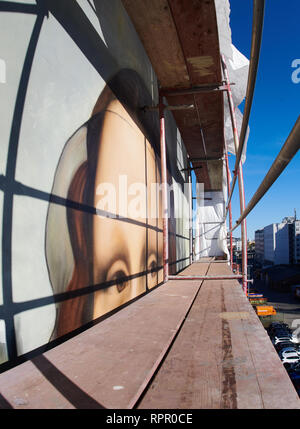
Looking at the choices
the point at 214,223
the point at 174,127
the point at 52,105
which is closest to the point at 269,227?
the point at 214,223

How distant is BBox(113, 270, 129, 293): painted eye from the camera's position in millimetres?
2684

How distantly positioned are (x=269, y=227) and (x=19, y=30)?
8121 centimetres

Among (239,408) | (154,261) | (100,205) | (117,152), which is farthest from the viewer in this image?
(154,261)

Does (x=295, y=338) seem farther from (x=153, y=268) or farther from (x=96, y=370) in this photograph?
(x=96, y=370)

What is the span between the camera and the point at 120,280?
2.77 meters

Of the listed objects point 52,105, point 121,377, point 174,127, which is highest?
point 174,127

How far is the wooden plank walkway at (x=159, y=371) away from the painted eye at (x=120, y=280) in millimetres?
976

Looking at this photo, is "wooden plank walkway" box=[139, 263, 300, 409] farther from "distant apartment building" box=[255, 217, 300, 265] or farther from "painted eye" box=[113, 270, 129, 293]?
"distant apartment building" box=[255, 217, 300, 265]

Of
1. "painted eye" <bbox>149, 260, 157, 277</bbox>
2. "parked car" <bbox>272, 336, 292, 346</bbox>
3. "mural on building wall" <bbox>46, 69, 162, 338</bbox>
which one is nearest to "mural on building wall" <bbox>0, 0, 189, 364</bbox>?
"mural on building wall" <bbox>46, 69, 162, 338</bbox>

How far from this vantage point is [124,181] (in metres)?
2.97

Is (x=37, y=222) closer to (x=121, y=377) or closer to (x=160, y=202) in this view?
(x=121, y=377)

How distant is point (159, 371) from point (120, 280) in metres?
1.75

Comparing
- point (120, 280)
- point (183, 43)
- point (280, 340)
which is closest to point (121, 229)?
point (120, 280)

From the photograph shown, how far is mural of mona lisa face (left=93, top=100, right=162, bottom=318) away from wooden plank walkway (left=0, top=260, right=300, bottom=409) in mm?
729
